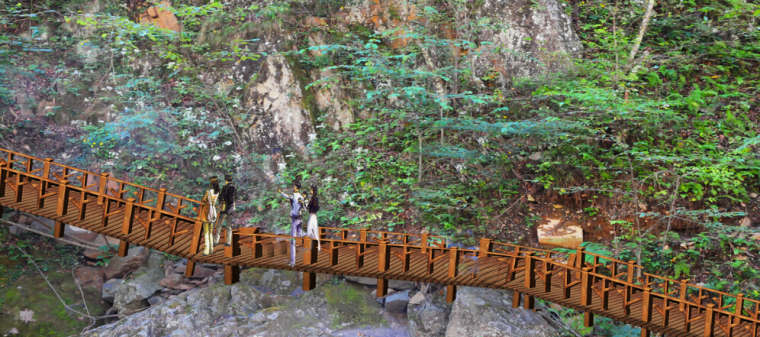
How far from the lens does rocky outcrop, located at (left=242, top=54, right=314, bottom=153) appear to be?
12.8 meters

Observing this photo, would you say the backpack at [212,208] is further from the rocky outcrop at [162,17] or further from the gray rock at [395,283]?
the rocky outcrop at [162,17]

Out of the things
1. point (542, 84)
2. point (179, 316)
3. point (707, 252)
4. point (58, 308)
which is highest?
point (542, 84)

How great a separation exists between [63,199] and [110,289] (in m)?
5.11

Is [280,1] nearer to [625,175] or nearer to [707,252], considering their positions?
[625,175]

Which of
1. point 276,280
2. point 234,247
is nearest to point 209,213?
point 234,247

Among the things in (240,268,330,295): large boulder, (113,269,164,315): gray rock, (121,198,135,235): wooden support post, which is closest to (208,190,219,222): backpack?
(121,198,135,235): wooden support post

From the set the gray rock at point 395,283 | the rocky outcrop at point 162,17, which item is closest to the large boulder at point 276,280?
the gray rock at point 395,283

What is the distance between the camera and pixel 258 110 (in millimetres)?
13047

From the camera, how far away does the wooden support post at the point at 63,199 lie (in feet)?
22.2

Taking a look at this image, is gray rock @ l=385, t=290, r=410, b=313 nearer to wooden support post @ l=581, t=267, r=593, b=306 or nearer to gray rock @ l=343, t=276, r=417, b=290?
gray rock @ l=343, t=276, r=417, b=290

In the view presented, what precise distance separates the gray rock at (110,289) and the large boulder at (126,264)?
236 mm

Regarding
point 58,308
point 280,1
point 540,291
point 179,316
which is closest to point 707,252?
point 540,291

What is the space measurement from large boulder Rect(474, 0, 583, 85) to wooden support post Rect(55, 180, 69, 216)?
10188 mm

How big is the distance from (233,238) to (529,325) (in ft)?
17.8
